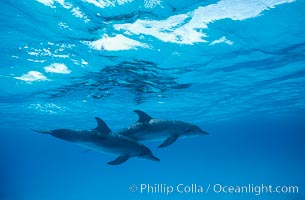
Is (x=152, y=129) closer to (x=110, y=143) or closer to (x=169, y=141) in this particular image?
(x=169, y=141)

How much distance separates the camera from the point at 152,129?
33.4 feet

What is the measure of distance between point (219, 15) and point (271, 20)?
7.36ft

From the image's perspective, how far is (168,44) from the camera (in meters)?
12.4

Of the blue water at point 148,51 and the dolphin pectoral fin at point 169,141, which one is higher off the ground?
the blue water at point 148,51

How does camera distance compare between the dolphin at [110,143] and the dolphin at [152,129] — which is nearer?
the dolphin at [110,143]

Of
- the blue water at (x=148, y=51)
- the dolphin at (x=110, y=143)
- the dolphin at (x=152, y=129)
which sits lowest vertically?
the dolphin at (x=110, y=143)

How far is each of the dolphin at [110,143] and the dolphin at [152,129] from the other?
0.75 m

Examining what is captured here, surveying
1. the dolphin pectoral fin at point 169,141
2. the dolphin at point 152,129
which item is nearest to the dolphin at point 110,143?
the dolphin pectoral fin at point 169,141

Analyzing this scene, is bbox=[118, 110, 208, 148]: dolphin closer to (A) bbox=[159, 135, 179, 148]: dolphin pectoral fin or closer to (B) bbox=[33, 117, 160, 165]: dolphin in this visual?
(A) bbox=[159, 135, 179, 148]: dolphin pectoral fin

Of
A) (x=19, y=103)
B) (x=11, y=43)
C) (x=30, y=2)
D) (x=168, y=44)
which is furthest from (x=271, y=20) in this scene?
(x=19, y=103)

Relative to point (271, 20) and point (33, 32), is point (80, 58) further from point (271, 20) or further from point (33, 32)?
point (271, 20)

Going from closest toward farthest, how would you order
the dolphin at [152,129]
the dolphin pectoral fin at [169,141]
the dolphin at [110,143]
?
the dolphin at [110,143] → the dolphin pectoral fin at [169,141] → the dolphin at [152,129]

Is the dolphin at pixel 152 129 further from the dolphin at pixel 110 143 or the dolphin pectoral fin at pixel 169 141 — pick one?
the dolphin at pixel 110 143

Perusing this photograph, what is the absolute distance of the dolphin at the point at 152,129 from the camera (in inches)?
398
